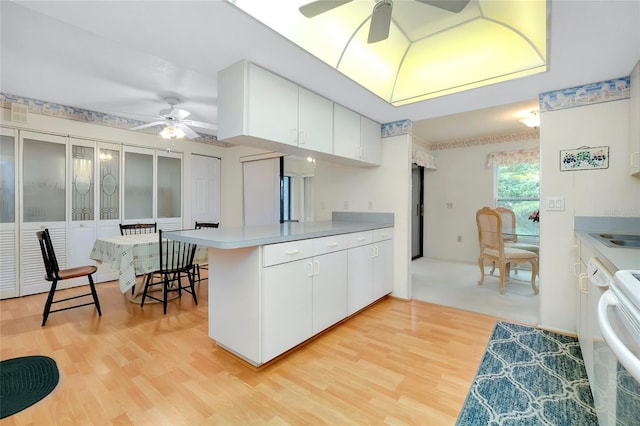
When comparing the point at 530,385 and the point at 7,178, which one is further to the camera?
the point at 7,178

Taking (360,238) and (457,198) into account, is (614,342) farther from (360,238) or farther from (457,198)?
(457,198)

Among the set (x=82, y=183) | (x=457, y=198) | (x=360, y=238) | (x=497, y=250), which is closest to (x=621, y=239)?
(x=497, y=250)

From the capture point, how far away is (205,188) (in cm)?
539

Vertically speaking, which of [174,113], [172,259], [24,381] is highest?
[174,113]

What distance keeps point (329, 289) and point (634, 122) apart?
262cm

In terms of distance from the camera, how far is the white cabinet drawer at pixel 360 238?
2.71 m

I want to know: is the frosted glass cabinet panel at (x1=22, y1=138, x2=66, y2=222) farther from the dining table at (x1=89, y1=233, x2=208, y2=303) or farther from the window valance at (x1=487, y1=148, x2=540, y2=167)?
the window valance at (x1=487, y1=148, x2=540, y2=167)

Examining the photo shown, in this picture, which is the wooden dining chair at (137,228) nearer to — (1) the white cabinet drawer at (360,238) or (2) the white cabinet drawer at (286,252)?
(2) the white cabinet drawer at (286,252)

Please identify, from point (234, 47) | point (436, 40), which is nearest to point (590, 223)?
point (436, 40)

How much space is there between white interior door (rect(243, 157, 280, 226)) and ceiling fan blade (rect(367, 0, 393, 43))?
3.39 metres

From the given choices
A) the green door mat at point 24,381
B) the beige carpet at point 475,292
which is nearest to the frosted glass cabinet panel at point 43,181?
the green door mat at point 24,381

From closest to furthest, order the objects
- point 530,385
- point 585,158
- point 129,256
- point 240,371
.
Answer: point 530,385 → point 240,371 → point 585,158 → point 129,256

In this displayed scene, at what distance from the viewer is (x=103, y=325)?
267 cm

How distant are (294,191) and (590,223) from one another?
14.1 feet
